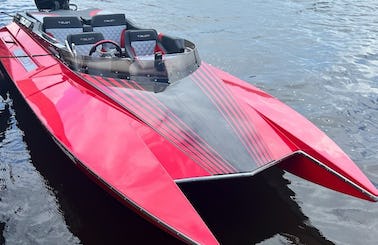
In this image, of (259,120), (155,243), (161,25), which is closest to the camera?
(155,243)

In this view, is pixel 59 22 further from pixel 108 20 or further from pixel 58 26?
pixel 108 20

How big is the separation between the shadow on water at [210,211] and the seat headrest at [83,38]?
6.99 ft

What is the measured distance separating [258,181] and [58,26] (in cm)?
538

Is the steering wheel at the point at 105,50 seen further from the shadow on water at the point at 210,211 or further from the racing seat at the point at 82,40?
the shadow on water at the point at 210,211

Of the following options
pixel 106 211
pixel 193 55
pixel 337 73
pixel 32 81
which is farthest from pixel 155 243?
pixel 337 73

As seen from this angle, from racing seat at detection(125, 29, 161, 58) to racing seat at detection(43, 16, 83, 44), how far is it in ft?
6.64

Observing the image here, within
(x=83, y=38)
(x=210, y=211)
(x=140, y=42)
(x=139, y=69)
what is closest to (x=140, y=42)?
(x=140, y=42)

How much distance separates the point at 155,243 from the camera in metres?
4.57

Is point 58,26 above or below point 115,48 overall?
above

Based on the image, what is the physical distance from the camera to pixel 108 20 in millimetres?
8586

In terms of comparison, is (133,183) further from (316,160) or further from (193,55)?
(193,55)

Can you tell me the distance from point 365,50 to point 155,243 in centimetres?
966

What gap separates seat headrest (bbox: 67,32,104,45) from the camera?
22.6ft

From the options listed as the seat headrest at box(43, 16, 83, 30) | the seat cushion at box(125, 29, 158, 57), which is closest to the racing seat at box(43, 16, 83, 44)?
the seat headrest at box(43, 16, 83, 30)
